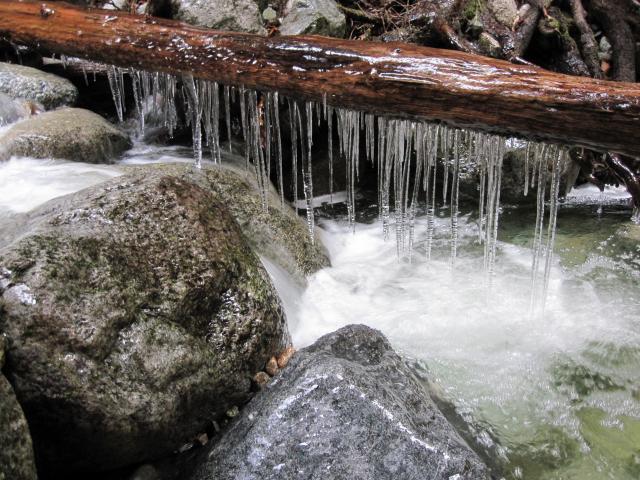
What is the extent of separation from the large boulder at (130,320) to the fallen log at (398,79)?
2.96ft

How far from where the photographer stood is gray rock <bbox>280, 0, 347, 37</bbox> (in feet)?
23.2

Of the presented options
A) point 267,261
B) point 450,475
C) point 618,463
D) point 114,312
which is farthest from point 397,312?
point 114,312

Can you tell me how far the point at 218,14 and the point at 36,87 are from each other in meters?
2.46

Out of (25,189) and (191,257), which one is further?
(25,189)

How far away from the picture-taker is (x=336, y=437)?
267 cm

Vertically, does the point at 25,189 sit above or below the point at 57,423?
above

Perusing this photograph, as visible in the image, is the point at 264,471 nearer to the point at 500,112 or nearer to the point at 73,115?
the point at 500,112

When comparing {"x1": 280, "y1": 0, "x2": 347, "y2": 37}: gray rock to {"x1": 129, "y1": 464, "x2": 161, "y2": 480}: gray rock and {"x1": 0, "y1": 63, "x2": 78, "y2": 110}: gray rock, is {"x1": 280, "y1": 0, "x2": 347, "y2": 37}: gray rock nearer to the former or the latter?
{"x1": 0, "y1": 63, "x2": 78, "y2": 110}: gray rock

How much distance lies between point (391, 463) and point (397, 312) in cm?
246

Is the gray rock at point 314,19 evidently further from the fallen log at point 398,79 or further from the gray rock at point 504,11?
the fallen log at point 398,79

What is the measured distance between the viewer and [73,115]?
20.1 feet

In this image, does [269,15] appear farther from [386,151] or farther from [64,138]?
[386,151]

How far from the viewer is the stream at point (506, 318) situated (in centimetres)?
361

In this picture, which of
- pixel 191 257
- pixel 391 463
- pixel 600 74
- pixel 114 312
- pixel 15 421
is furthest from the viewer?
pixel 600 74
